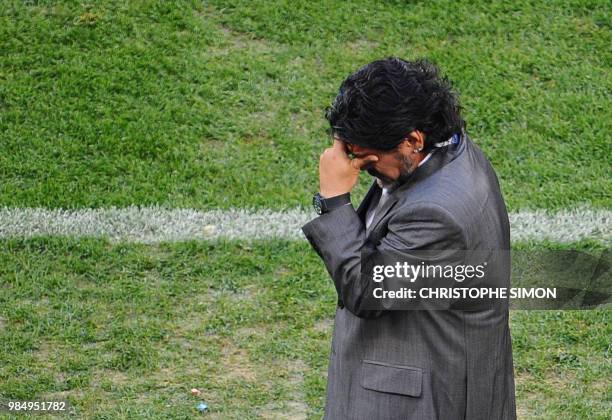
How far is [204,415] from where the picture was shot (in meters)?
5.28

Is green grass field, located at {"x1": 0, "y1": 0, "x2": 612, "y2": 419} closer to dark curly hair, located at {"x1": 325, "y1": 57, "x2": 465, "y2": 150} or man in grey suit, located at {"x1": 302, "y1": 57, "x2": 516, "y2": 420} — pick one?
man in grey suit, located at {"x1": 302, "y1": 57, "x2": 516, "y2": 420}

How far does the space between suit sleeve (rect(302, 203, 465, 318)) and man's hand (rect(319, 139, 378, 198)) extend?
0.08 m

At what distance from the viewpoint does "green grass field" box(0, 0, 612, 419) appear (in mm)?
5613

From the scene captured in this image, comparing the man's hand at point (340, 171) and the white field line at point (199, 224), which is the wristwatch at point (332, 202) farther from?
the white field line at point (199, 224)

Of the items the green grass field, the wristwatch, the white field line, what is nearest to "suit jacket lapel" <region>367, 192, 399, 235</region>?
the wristwatch

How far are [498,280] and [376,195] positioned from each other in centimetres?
50

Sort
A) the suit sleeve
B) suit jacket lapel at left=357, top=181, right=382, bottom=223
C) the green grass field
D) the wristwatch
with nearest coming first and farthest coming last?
the suit sleeve → the wristwatch → suit jacket lapel at left=357, top=181, right=382, bottom=223 → the green grass field

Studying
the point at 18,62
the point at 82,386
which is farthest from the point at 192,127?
the point at 82,386

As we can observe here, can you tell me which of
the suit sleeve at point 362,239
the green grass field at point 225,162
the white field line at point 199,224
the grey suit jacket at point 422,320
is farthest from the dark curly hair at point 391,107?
the white field line at point 199,224

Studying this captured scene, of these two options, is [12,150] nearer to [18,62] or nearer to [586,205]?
[18,62]

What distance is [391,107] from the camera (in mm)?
3115

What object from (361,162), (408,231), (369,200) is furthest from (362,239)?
(369,200)

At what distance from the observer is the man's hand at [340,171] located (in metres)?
3.26

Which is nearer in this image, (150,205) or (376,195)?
(376,195)
